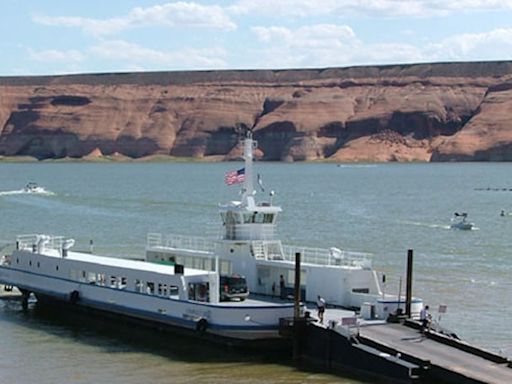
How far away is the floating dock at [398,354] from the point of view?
105ft

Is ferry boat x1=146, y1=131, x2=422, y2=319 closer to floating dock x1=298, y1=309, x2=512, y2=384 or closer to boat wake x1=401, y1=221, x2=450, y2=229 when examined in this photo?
floating dock x1=298, y1=309, x2=512, y2=384

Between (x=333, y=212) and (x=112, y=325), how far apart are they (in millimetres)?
66980

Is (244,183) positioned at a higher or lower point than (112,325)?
higher

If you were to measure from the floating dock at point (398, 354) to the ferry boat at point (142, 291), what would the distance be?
164 centimetres

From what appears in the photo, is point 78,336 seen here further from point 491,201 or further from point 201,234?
point 491,201

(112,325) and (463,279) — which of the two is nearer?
(112,325)

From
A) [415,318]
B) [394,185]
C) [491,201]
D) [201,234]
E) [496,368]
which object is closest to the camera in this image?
[496,368]

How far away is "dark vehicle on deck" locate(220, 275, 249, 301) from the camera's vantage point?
130ft

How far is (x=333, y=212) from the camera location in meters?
109

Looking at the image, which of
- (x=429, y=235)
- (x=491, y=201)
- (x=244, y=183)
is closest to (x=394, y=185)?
(x=491, y=201)

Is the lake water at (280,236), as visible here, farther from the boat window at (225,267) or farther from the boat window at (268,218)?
the boat window at (268,218)

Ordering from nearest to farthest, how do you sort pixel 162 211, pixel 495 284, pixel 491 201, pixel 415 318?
1. pixel 415 318
2. pixel 495 284
3. pixel 162 211
4. pixel 491 201

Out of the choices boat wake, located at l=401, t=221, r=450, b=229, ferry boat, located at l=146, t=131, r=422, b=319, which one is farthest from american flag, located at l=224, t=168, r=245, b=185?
boat wake, located at l=401, t=221, r=450, b=229

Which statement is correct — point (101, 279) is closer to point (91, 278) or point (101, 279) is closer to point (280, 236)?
point (91, 278)
